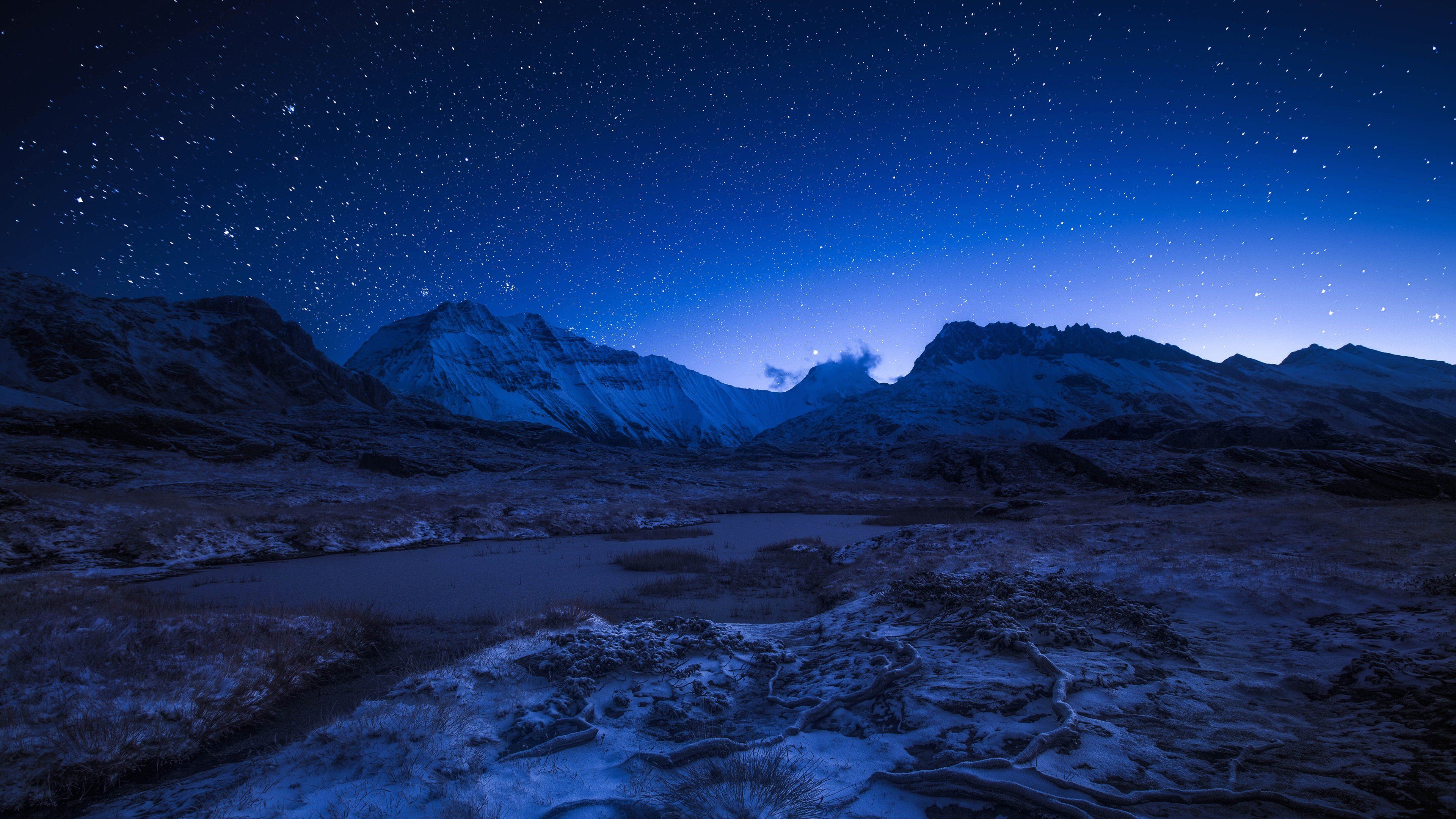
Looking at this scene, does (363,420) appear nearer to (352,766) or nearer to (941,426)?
(352,766)

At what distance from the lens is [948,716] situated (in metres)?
6.09

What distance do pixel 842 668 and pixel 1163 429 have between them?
325 ft

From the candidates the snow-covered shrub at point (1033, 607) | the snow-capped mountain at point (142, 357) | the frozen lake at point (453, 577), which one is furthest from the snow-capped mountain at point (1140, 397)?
the snow-covered shrub at point (1033, 607)

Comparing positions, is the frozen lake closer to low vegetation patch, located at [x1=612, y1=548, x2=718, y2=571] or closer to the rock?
low vegetation patch, located at [x1=612, y1=548, x2=718, y2=571]

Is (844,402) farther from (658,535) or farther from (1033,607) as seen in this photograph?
(1033,607)

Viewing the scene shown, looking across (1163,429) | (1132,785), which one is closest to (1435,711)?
(1132,785)

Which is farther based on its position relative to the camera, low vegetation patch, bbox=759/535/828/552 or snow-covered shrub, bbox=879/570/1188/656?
low vegetation patch, bbox=759/535/828/552

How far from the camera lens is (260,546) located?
22125 mm

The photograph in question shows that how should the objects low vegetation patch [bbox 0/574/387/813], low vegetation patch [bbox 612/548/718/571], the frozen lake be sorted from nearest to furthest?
low vegetation patch [bbox 0/574/387/813] < the frozen lake < low vegetation patch [bbox 612/548/718/571]

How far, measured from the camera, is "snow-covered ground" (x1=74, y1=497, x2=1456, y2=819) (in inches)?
177

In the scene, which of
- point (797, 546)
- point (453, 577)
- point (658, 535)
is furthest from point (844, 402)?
point (453, 577)

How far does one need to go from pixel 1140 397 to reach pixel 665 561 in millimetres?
181356

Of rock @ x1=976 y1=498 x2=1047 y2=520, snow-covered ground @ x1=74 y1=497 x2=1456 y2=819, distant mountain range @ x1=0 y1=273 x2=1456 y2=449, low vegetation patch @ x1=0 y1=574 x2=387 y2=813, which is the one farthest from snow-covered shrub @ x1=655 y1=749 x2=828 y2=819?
distant mountain range @ x1=0 y1=273 x2=1456 y2=449

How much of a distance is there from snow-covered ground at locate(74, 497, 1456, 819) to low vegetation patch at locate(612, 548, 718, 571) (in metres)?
8.94
